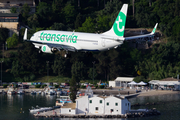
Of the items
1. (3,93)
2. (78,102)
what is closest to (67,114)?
(78,102)

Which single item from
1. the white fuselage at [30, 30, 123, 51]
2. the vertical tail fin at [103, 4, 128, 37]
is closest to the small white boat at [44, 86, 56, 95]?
the white fuselage at [30, 30, 123, 51]

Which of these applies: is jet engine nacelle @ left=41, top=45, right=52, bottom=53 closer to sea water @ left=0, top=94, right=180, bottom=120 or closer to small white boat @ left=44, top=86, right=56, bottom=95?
sea water @ left=0, top=94, right=180, bottom=120

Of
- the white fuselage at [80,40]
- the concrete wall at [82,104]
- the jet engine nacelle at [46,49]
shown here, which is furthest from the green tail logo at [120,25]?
the concrete wall at [82,104]

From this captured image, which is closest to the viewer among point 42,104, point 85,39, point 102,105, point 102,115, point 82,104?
point 85,39

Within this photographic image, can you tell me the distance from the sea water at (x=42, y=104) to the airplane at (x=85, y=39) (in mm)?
42029

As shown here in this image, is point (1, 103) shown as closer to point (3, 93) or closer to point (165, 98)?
point (3, 93)

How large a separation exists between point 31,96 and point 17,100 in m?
11.0

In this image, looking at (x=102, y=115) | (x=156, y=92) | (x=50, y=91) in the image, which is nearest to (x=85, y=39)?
(x=102, y=115)

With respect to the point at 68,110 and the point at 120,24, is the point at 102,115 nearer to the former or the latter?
the point at 68,110

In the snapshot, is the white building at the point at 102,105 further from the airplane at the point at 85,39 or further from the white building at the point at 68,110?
the airplane at the point at 85,39

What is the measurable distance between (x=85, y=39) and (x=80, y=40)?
5.07ft

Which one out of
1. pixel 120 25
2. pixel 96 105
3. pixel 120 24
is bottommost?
pixel 96 105

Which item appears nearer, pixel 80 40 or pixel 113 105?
pixel 80 40

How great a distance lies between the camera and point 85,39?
10100cm
